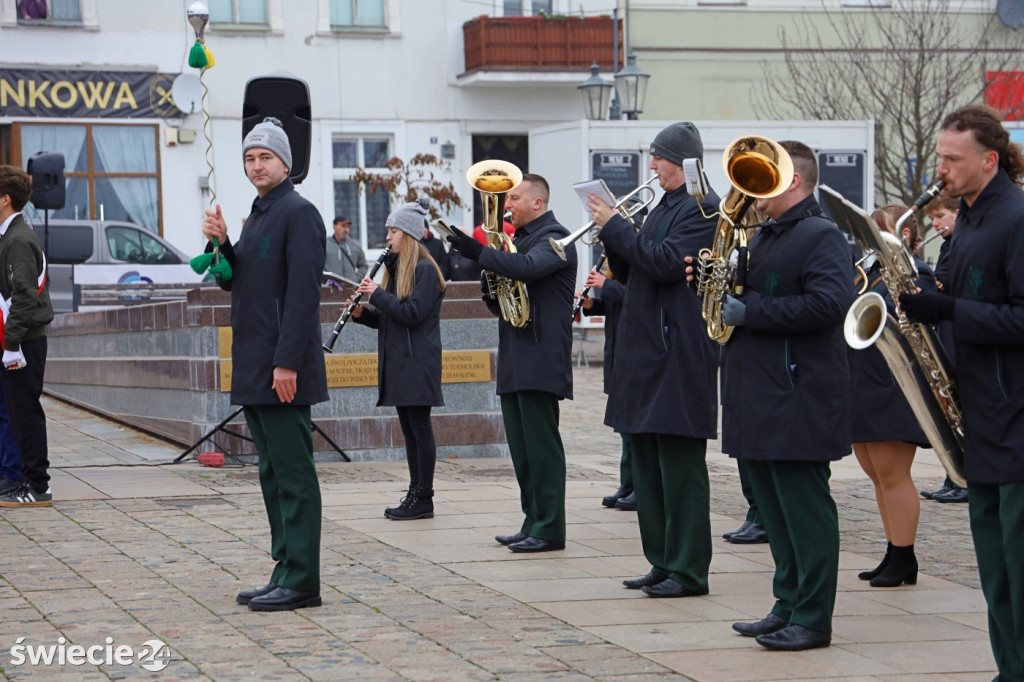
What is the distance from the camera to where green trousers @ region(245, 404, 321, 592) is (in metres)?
6.71

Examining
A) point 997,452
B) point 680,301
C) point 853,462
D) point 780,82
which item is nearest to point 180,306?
point 853,462

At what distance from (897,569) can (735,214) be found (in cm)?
221

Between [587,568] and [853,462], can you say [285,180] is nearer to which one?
[587,568]

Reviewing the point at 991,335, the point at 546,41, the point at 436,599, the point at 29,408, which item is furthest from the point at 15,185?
the point at 546,41

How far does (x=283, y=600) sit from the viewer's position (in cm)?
664

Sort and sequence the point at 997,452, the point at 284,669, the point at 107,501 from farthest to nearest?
the point at 107,501
the point at 284,669
the point at 997,452

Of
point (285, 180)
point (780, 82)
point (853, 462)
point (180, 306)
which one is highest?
point (780, 82)

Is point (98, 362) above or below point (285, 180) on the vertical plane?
below

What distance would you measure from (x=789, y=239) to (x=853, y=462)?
719 cm

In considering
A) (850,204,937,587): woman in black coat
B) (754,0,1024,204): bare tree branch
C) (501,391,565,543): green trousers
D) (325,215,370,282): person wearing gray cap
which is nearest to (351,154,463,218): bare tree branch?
(325,215,370,282): person wearing gray cap

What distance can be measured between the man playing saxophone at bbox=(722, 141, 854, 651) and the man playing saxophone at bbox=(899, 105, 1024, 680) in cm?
78

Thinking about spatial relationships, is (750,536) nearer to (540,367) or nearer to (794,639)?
(540,367)

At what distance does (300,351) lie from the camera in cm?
662

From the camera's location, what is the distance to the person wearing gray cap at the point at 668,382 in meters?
6.87
